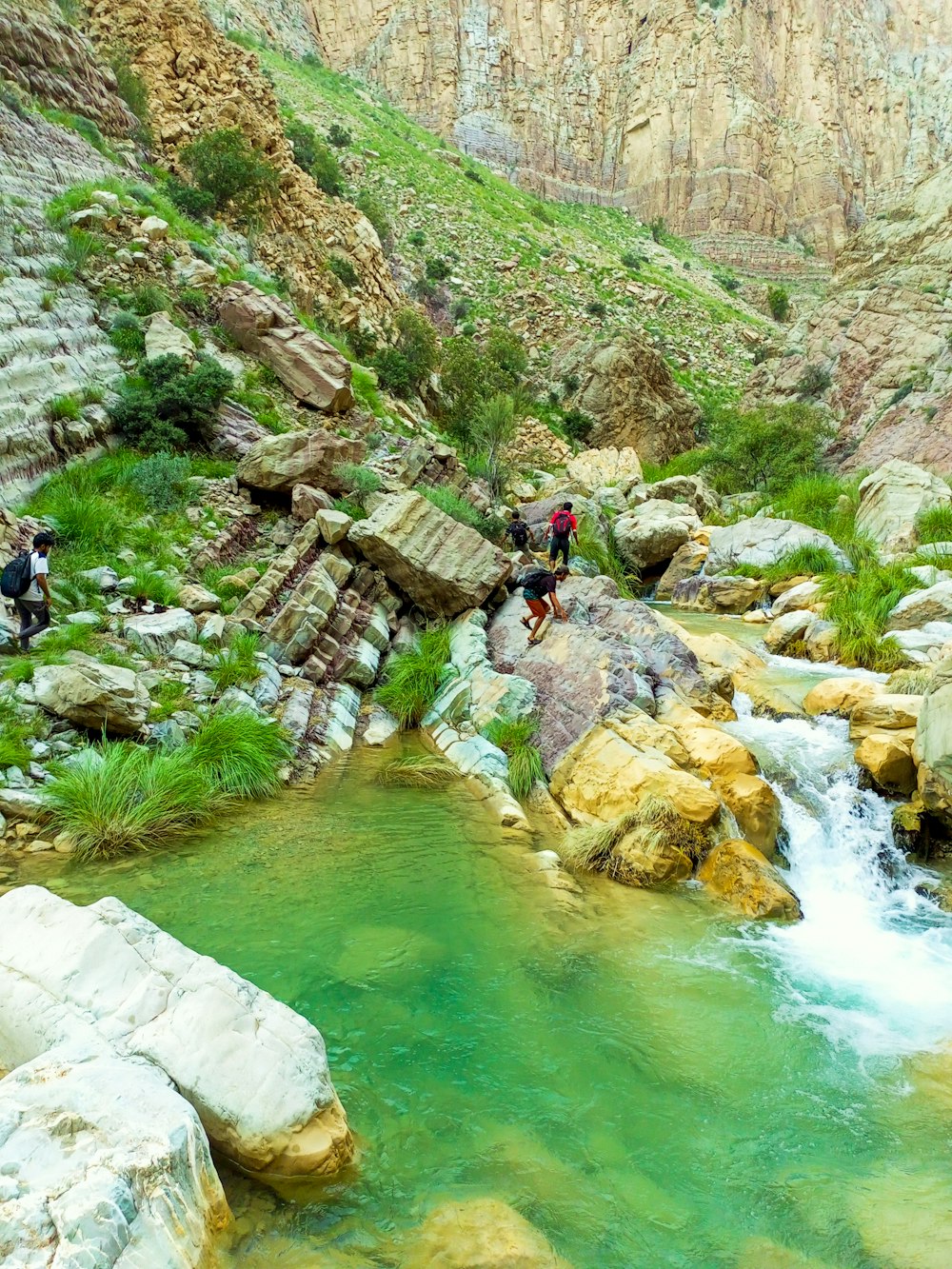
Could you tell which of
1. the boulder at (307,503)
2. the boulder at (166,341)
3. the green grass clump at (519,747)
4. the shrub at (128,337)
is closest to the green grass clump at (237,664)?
the green grass clump at (519,747)

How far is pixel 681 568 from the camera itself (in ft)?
67.7

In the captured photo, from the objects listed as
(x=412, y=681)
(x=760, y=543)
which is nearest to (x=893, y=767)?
(x=412, y=681)

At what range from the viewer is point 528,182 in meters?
75.9

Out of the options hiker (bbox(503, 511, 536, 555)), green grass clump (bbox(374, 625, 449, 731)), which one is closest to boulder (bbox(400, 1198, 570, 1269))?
green grass clump (bbox(374, 625, 449, 731))

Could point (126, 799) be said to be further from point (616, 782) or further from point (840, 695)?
point (840, 695)

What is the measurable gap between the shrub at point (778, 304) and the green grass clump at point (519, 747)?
62.2 meters

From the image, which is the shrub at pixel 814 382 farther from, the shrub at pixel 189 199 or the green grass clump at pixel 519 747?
the green grass clump at pixel 519 747

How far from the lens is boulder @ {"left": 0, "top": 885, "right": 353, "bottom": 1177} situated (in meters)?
3.29

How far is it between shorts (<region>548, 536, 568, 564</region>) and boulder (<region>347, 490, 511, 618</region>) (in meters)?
2.09

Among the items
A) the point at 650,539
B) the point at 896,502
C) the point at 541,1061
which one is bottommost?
the point at 541,1061

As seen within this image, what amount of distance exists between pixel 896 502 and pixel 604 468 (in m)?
14.7

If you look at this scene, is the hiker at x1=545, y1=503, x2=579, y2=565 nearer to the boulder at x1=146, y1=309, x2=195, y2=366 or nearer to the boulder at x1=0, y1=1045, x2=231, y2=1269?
the boulder at x1=146, y1=309, x2=195, y2=366

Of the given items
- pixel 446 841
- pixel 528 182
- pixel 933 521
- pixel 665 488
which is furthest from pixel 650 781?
pixel 528 182

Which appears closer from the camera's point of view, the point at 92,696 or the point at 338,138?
the point at 92,696
